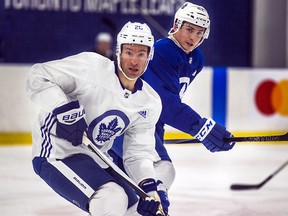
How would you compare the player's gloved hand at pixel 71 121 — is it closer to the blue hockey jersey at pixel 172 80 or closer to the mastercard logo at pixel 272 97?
the blue hockey jersey at pixel 172 80

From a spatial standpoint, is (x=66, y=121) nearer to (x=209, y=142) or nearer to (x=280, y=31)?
(x=209, y=142)

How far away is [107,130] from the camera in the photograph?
3033 mm

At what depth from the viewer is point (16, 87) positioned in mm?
6723

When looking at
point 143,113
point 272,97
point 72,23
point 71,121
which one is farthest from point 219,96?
point 71,121

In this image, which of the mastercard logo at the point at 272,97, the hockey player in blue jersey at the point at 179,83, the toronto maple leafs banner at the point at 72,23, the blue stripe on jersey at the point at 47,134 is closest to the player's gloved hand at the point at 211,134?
the hockey player in blue jersey at the point at 179,83

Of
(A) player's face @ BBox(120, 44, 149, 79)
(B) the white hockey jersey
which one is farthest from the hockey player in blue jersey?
(A) player's face @ BBox(120, 44, 149, 79)

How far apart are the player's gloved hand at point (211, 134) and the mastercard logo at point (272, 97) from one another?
3.96m

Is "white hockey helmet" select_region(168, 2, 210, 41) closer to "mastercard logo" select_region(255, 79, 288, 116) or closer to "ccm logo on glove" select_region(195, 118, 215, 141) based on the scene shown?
"ccm logo on glove" select_region(195, 118, 215, 141)

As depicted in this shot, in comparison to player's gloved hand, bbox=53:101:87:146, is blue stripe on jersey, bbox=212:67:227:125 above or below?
below

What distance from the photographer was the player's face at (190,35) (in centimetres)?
360

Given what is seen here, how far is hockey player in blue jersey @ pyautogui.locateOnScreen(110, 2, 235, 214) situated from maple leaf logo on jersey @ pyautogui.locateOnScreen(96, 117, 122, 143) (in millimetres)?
465

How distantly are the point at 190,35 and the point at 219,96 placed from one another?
373 cm

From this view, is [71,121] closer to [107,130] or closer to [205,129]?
[107,130]

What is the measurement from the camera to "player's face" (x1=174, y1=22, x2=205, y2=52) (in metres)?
3.60
